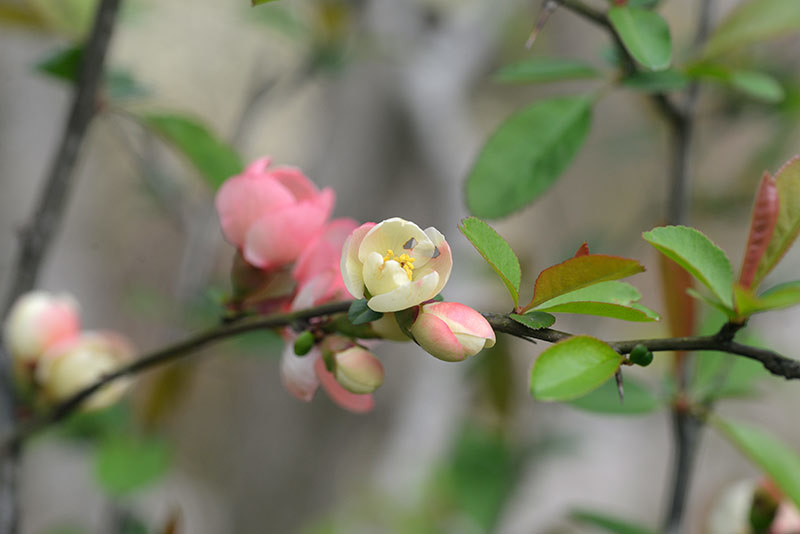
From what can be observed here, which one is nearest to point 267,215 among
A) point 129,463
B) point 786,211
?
point 786,211

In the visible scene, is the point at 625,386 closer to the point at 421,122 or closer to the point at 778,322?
the point at 421,122

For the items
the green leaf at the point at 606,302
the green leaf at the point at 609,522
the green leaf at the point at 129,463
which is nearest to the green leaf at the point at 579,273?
the green leaf at the point at 606,302

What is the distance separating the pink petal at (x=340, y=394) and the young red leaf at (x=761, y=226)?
0.55 ft

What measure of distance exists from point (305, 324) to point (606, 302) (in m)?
0.13

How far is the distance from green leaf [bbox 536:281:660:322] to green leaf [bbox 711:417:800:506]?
214mm

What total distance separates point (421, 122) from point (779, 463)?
3.21 feet

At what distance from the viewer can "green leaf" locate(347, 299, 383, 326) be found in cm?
25

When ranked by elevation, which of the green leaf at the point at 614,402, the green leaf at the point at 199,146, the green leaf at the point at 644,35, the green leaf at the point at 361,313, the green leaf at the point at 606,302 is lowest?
the green leaf at the point at 614,402

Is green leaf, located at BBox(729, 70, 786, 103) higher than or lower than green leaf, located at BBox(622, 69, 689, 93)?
higher

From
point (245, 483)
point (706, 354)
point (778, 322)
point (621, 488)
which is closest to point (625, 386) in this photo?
point (706, 354)

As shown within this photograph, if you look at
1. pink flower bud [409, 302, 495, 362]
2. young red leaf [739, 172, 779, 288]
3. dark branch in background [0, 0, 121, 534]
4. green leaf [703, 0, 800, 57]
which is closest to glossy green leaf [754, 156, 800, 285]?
young red leaf [739, 172, 779, 288]

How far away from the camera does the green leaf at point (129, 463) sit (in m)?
0.66

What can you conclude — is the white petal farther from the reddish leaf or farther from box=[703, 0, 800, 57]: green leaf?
box=[703, 0, 800, 57]: green leaf

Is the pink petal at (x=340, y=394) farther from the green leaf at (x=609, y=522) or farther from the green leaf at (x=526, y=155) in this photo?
the green leaf at (x=609, y=522)
